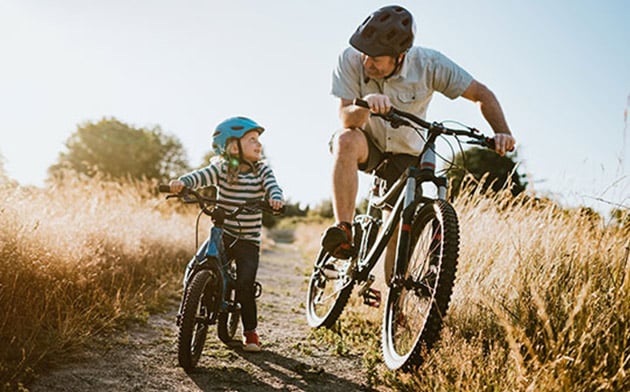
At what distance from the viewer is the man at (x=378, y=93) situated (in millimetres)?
3576

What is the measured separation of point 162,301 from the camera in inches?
205

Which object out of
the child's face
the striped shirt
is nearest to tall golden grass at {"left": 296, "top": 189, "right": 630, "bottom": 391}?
the striped shirt

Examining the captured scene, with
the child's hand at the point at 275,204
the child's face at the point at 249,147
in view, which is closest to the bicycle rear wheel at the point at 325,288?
the child's hand at the point at 275,204

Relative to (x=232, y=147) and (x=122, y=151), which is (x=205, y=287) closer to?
(x=232, y=147)

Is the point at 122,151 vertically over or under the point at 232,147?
under

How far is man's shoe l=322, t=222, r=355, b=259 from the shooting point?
3.63 m

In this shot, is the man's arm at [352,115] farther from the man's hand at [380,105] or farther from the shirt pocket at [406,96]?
the man's hand at [380,105]

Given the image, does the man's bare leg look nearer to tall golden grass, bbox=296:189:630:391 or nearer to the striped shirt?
the striped shirt

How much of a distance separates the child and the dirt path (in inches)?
11.9

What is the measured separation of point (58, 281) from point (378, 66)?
268cm

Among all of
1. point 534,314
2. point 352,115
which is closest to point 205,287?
point 352,115

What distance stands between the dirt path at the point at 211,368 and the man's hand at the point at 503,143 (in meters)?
1.59

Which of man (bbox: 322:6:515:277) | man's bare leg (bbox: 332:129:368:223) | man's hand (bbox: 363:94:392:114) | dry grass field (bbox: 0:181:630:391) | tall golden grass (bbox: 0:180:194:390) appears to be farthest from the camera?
man's bare leg (bbox: 332:129:368:223)

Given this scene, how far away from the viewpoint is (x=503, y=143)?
3098mm
